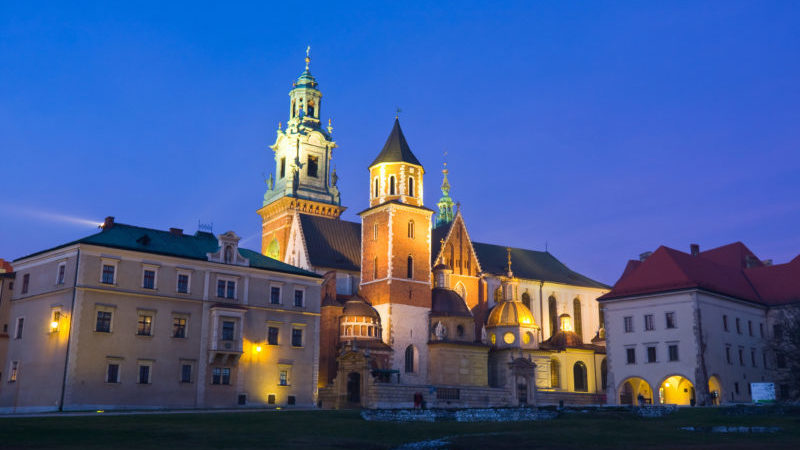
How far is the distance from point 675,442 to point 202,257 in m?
34.5

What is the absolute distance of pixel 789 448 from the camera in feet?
91.2

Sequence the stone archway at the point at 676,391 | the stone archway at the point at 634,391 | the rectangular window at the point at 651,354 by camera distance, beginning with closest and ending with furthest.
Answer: the rectangular window at the point at 651,354 < the stone archway at the point at 676,391 < the stone archway at the point at 634,391

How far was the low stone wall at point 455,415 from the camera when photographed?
39.7 meters

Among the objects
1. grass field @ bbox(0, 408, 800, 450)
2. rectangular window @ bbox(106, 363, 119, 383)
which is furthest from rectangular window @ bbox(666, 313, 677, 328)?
rectangular window @ bbox(106, 363, 119, 383)

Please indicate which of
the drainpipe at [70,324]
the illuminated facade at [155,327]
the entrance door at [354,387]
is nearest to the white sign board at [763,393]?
the entrance door at [354,387]

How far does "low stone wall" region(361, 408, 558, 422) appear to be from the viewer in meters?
39.7

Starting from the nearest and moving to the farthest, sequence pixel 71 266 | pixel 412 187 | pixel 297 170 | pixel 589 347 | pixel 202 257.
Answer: pixel 71 266 → pixel 202 257 → pixel 412 187 → pixel 589 347 → pixel 297 170

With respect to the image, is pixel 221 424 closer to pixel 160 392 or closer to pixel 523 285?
pixel 160 392

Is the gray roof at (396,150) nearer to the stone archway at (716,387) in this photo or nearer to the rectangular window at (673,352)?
the rectangular window at (673,352)

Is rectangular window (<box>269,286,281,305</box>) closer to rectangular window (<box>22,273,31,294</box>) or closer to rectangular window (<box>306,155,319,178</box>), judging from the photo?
rectangular window (<box>22,273,31,294</box>)

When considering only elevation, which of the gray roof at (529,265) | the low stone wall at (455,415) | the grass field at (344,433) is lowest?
the grass field at (344,433)

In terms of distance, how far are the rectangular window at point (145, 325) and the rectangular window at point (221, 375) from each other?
4.97 m

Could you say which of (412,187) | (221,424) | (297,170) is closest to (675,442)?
(221,424)

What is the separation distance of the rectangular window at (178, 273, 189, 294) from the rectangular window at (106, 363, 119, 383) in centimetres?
643
